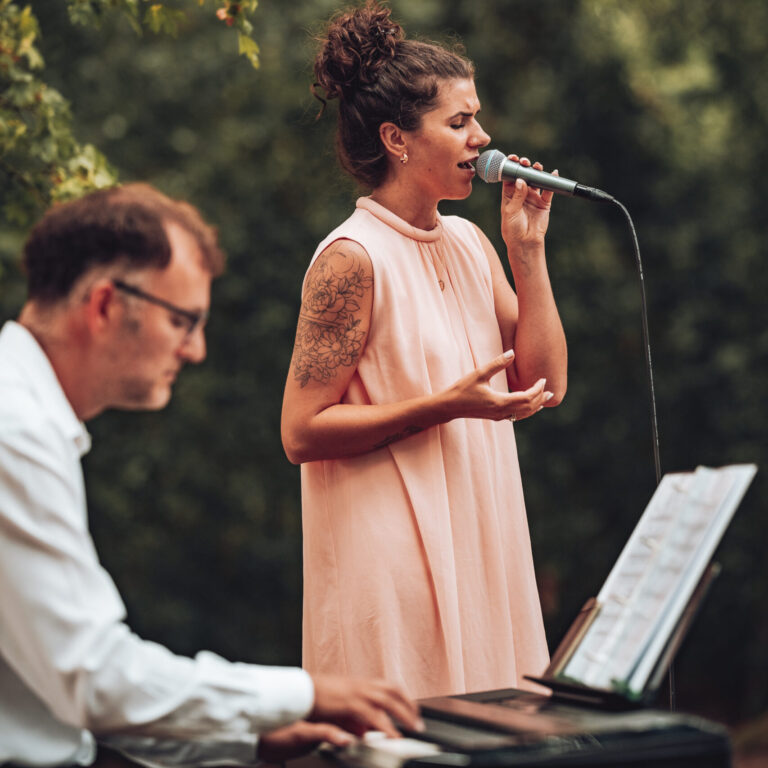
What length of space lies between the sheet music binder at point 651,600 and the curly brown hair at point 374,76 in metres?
1.29

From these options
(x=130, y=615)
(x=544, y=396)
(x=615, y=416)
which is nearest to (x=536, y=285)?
(x=544, y=396)

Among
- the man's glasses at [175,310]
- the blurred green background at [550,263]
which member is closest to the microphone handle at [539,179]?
the man's glasses at [175,310]

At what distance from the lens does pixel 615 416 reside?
8156mm

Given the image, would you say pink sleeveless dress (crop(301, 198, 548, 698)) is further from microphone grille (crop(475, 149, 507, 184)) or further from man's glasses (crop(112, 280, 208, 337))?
man's glasses (crop(112, 280, 208, 337))

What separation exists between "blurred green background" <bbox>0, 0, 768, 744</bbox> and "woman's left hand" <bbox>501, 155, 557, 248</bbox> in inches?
183

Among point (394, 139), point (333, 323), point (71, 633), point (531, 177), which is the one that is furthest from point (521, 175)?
point (71, 633)

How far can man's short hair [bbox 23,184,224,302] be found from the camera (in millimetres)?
1825

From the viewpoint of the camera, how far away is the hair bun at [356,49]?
2.98m

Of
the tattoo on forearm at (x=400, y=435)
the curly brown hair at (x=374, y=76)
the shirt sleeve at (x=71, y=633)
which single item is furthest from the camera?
the curly brown hair at (x=374, y=76)

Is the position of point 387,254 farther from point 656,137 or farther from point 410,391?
point 656,137

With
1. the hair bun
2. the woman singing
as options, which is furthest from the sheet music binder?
the hair bun

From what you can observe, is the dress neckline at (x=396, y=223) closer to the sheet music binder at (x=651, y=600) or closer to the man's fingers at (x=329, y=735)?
the sheet music binder at (x=651, y=600)

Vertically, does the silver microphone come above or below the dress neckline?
above

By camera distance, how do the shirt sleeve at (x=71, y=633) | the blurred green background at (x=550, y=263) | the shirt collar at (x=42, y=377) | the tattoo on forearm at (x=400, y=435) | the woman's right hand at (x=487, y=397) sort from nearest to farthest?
the shirt sleeve at (x=71, y=633) → the shirt collar at (x=42, y=377) → the woman's right hand at (x=487, y=397) → the tattoo on forearm at (x=400, y=435) → the blurred green background at (x=550, y=263)
